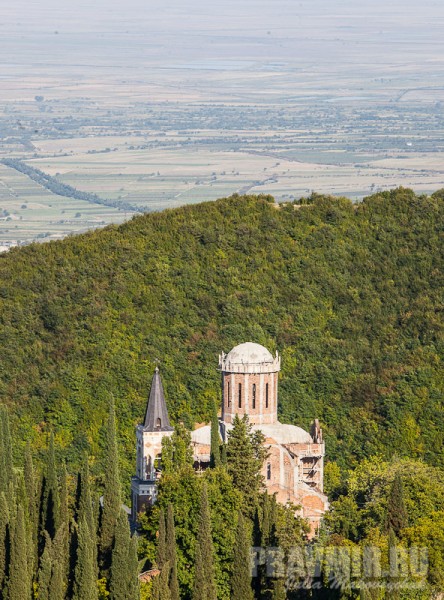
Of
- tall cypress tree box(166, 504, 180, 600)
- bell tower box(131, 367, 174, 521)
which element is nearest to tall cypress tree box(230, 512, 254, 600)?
tall cypress tree box(166, 504, 180, 600)

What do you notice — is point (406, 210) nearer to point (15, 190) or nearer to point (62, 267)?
point (62, 267)

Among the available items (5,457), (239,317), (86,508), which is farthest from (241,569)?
(239,317)

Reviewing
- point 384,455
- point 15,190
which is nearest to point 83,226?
point 15,190

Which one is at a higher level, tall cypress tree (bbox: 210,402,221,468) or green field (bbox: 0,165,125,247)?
green field (bbox: 0,165,125,247)

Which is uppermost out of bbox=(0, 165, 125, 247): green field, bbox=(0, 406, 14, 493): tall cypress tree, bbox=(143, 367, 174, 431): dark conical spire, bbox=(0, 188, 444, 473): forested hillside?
bbox=(0, 165, 125, 247): green field

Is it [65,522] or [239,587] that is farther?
[65,522]

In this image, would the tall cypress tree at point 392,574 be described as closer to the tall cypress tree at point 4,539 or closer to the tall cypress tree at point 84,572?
the tall cypress tree at point 84,572

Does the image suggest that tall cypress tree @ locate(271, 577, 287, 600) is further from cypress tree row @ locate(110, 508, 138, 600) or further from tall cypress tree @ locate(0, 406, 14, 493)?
tall cypress tree @ locate(0, 406, 14, 493)
